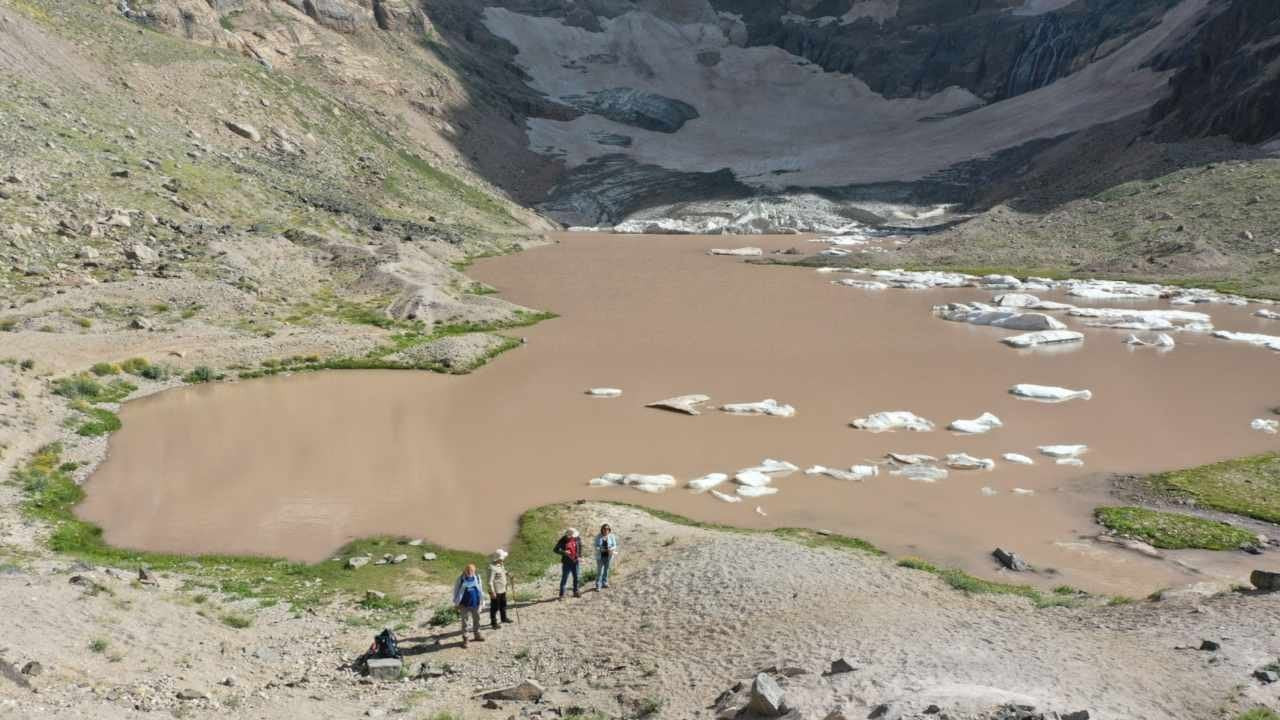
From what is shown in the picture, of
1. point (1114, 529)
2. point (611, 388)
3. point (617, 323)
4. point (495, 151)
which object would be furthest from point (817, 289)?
point (495, 151)

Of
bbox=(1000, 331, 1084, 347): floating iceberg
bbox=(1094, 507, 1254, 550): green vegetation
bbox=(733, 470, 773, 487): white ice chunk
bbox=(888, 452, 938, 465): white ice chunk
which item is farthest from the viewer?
bbox=(1000, 331, 1084, 347): floating iceberg

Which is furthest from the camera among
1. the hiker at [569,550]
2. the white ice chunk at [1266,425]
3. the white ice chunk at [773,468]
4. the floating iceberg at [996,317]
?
the floating iceberg at [996,317]

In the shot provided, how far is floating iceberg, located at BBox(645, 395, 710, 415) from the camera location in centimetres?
3381

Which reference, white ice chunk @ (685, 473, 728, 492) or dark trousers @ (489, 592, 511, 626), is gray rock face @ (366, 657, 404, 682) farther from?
white ice chunk @ (685, 473, 728, 492)

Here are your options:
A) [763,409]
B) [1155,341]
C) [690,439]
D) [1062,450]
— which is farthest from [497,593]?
[1155,341]

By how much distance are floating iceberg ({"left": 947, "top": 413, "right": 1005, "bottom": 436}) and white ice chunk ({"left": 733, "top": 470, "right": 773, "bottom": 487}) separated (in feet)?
28.9

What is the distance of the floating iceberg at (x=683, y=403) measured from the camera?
33.8 meters

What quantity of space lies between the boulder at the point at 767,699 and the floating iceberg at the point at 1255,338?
4504 cm

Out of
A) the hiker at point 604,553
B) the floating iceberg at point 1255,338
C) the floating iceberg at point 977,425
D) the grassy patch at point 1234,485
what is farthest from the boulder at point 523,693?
the floating iceberg at point 1255,338

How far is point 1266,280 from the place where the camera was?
64812mm

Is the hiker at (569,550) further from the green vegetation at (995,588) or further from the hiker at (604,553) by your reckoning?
the green vegetation at (995,588)

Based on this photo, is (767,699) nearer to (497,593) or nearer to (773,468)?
(497,593)

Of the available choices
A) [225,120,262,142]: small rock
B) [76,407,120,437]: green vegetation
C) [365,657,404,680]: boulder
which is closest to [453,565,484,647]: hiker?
[365,657,404,680]: boulder

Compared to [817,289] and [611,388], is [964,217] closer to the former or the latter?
[817,289]
